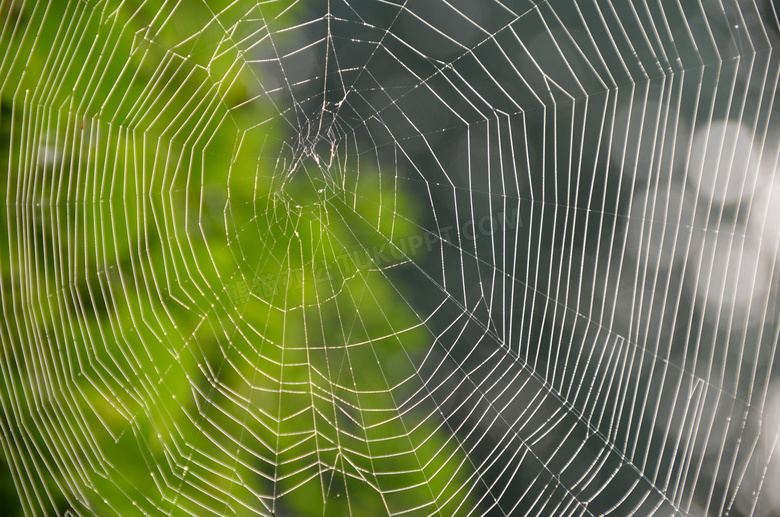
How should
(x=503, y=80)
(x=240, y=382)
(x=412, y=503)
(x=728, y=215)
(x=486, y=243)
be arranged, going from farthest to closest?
(x=503, y=80) → (x=486, y=243) → (x=728, y=215) → (x=412, y=503) → (x=240, y=382)

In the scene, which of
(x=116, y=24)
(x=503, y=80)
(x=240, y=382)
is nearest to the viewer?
(x=116, y=24)

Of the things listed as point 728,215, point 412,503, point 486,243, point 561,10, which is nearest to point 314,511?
point 412,503

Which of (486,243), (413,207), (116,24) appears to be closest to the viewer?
(116,24)

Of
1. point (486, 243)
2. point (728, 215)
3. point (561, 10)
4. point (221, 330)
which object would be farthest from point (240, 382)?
point (561, 10)

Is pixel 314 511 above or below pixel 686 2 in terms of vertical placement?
below

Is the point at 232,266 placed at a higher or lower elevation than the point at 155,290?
higher

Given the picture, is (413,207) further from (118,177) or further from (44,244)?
(44,244)

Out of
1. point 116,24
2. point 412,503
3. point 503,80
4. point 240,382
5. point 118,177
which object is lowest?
point 412,503

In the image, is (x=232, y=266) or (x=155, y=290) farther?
(x=155, y=290)

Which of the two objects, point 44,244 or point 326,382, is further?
point 326,382

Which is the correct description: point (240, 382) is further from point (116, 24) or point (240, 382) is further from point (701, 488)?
point (701, 488)
